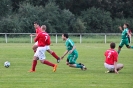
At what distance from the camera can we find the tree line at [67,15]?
196ft

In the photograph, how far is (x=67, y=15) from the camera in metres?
64.8

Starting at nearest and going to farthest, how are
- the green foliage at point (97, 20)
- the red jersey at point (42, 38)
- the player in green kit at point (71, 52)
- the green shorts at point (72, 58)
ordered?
the red jersey at point (42, 38) → the player in green kit at point (71, 52) → the green shorts at point (72, 58) → the green foliage at point (97, 20)

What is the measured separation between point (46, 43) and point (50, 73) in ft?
4.18

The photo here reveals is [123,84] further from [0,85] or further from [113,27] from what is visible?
[113,27]

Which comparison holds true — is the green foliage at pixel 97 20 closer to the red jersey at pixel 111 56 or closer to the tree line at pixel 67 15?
the tree line at pixel 67 15

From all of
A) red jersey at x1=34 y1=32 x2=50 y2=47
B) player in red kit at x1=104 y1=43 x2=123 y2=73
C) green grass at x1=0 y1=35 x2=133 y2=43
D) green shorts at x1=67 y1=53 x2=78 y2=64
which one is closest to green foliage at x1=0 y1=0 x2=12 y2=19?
green grass at x1=0 y1=35 x2=133 y2=43

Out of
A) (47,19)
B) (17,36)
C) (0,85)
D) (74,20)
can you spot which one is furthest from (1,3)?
(0,85)

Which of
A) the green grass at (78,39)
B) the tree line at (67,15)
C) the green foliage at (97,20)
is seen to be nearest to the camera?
the green grass at (78,39)

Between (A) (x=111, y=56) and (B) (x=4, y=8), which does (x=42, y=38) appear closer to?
(A) (x=111, y=56)

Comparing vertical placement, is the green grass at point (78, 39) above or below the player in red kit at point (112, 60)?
above

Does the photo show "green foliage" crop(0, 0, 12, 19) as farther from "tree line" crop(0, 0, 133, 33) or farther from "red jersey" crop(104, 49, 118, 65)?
"red jersey" crop(104, 49, 118, 65)

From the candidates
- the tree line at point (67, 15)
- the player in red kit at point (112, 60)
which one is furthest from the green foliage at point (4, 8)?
the player in red kit at point (112, 60)

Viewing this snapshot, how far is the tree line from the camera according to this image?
196ft

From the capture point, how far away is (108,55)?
16.7 metres
